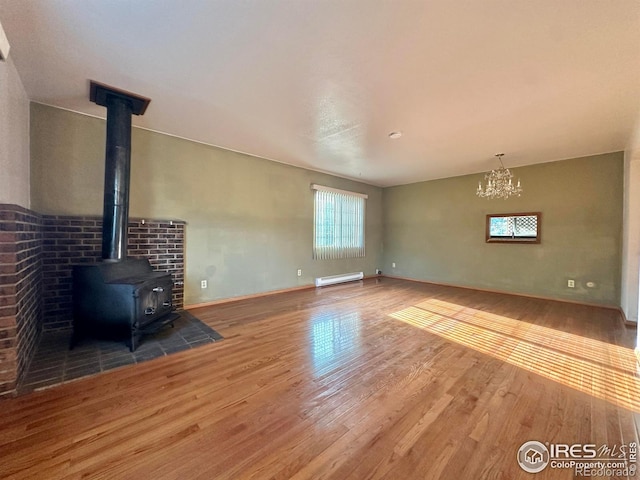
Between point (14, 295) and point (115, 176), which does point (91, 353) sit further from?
point (115, 176)

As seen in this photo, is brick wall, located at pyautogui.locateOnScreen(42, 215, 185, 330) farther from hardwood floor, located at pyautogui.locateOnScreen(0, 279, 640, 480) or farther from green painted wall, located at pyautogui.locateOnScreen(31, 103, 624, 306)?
hardwood floor, located at pyautogui.locateOnScreen(0, 279, 640, 480)

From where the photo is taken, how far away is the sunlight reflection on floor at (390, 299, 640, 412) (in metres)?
1.90

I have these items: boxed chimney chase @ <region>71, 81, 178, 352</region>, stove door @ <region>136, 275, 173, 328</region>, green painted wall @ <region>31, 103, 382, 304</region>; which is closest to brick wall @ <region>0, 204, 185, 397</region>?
green painted wall @ <region>31, 103, 382, 304</region>

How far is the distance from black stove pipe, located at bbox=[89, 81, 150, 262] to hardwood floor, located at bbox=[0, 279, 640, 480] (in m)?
1.27

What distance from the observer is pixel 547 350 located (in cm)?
248

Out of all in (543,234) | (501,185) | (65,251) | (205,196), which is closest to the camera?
(65,251)

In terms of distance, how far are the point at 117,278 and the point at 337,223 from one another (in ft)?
13.6

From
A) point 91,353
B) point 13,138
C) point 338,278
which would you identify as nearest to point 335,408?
point 91,353

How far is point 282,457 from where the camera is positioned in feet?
4.12

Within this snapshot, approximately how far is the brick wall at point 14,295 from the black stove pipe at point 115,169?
1.79 ft

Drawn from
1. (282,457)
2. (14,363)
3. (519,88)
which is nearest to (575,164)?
(519,88)

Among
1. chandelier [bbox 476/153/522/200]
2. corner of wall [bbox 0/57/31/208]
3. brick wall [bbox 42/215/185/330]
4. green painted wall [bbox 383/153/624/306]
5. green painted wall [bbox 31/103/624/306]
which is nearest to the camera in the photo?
corner of wall [bbox 0/57/31/208]

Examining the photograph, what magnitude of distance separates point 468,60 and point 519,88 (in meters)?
0.74

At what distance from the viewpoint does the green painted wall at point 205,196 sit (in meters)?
2.80
